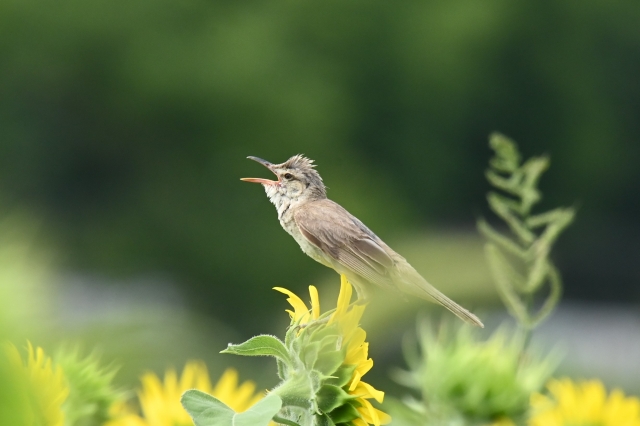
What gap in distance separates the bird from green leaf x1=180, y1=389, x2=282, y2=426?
903mm

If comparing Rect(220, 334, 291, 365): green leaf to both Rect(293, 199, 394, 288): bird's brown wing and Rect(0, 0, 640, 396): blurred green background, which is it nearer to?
Rect(293, 199, 394, 288): bird's brown wing

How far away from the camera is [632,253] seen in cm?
3403

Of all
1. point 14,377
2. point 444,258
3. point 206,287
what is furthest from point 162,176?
point 14,377

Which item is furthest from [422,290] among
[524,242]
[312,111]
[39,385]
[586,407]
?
[312,111]

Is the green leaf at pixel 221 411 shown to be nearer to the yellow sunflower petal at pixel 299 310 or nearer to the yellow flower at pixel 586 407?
the yellow sunflower petal at pixel 299 310

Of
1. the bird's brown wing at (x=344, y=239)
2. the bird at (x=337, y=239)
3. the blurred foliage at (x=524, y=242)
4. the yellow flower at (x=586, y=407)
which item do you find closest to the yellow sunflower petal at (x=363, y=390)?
the bird at (x=337, y=239)

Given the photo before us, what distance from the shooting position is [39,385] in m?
1.07

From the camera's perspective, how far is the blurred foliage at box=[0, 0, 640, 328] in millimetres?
30516

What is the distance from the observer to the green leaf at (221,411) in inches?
51.9

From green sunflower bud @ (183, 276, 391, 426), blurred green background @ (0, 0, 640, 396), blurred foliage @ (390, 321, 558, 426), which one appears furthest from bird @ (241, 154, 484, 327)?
blurred green background @ (0, 0, 640, 396)

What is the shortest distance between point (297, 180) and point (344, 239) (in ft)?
1.08

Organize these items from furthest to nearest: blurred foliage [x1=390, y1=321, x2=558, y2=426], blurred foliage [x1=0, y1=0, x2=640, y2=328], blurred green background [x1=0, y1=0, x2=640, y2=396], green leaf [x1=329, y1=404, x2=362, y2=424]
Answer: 1. blurred foliage [x1=0, y1=0, x2=640, y2=328]
2. blurred green background [x1=0, y1=0, x2=640, y2=396]
3. blurred foliage [x1=390, y1=321, x2=558, y2=426]
4. green leaf [x1=329, y1=404, x2=362, y2=424]

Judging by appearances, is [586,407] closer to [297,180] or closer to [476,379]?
[476,379]

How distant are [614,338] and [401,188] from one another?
7.88 meters
